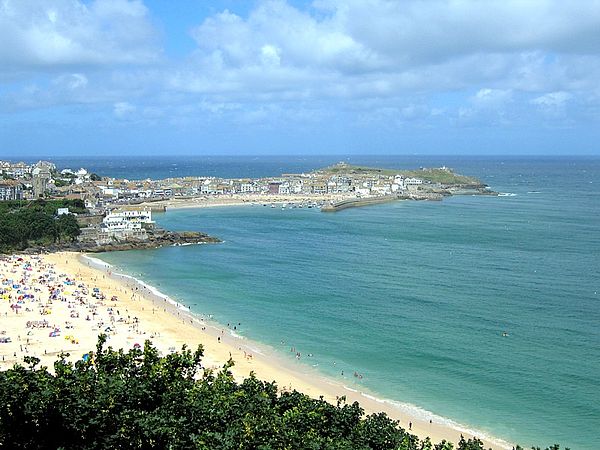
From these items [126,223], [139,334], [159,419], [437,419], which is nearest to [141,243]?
[126,223]

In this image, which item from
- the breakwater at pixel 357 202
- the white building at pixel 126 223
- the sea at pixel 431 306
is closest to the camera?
the sea at pixel 431 306

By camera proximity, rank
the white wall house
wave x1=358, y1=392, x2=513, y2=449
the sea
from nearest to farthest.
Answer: wave x1=358, y1=392, x2=513, y2=449 → the sea → the white wall house

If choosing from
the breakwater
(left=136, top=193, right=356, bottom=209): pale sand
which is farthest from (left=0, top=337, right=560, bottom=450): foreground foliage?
(left=136, top=193, right=356, bottom=209): pale sand

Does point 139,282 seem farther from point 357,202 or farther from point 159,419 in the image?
point 357,202

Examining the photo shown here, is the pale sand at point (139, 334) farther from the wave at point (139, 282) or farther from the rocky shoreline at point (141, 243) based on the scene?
the rocky shoreline at point (141, 243)

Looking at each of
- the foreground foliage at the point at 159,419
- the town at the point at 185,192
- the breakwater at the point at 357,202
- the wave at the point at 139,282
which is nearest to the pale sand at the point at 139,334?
the wave at the point at 139,282

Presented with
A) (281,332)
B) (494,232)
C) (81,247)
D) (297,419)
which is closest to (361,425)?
(297,419)

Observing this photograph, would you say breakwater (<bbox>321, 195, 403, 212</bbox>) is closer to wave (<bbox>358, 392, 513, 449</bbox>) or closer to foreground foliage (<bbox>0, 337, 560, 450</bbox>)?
wave (<bbox>358, 392, 513, 449</bbox>)
